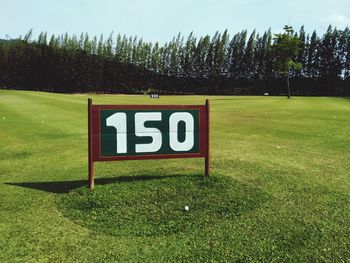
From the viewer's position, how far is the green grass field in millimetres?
4418

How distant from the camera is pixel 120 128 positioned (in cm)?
657

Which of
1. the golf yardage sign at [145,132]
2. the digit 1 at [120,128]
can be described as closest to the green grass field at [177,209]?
the golf yardage sign at [145,132]

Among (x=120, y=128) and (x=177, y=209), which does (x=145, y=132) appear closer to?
(x=120, y=128)

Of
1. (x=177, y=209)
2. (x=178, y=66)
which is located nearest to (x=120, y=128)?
(x=177, y=209)

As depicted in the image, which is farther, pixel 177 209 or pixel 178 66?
pixel 178 66

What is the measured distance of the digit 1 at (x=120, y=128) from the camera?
21.4 feet

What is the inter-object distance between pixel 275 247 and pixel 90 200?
3.13 m

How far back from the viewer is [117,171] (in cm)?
808

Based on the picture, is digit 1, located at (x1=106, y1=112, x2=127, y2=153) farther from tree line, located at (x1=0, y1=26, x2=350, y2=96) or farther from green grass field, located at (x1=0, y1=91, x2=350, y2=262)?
tree line, located at (x1=0, y1=26, x2=350, y2=96)

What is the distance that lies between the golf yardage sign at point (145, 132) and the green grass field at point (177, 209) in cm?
61

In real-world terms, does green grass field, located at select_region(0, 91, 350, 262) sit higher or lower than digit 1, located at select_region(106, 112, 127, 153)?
lower

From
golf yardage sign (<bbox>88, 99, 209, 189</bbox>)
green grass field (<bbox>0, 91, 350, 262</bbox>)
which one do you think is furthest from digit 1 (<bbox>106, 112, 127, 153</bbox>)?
green grass field (<bbox>0, 91, 350, 262</bbox>)

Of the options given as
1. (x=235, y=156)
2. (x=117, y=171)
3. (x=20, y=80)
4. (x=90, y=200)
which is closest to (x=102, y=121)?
(x=90, y=200)

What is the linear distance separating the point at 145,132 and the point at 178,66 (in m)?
99.9
